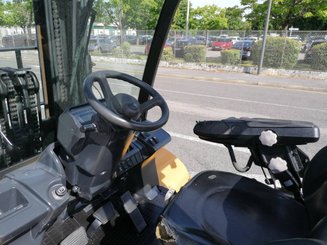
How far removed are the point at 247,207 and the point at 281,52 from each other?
39.8ft

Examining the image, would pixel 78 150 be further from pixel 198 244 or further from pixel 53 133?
pixel 53 133

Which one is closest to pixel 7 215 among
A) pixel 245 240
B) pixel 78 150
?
pixel 78 150

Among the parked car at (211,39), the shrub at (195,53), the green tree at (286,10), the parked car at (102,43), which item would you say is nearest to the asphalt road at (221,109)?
the parked car at (102,43)

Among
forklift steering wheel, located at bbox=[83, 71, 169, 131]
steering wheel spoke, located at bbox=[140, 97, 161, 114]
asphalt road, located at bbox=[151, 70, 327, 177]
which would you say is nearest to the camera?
forklift steering wheel, located at bbox=[83, 71, 169, 131]

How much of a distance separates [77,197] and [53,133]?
1057 mm

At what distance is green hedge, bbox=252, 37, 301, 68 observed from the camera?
39.8ft

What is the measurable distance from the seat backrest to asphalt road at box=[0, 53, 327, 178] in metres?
1.46

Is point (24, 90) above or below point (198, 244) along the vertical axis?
above

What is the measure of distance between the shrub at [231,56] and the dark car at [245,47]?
21cm

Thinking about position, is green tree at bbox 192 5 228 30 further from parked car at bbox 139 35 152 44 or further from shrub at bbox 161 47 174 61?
parked car at bbox 139 35 152 44

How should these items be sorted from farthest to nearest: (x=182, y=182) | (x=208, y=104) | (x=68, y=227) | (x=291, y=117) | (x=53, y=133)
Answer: (x=208, y=104)
(x=291, y=117)
(x=53, y=133)
(x=182, y=182)
(x=68, y=227)

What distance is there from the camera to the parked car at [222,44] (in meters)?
13.7

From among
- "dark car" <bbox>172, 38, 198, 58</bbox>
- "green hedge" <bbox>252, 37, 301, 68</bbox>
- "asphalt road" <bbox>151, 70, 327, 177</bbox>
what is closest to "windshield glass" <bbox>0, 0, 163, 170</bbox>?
"asphalt road" <bbox>151, 70, 327, 177</bbox>

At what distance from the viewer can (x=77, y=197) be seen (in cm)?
166
